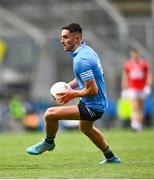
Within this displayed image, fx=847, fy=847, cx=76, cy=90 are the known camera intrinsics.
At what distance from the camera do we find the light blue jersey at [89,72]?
11.8 meters

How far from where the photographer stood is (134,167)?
11.9 metres

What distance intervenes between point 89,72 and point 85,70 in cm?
6

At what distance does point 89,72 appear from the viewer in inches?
464

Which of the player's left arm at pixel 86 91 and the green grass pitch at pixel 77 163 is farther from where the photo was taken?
the player's left arm at pixel 86 91

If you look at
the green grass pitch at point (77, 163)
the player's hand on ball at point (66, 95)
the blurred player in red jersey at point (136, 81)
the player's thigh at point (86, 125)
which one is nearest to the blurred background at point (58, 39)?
the blurred player in red jersey at point (136, 81)

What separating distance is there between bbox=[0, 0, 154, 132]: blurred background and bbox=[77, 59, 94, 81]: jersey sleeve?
759 inches

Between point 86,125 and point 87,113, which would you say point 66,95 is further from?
point 86,125

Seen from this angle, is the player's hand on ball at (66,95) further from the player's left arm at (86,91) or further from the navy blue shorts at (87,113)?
the navy blue shorts at (87,113)

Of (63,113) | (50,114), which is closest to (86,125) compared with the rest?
(63,113)

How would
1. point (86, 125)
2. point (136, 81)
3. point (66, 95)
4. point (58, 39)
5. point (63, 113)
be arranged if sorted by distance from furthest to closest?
point (58, 39) < point (136, 81) < point (86, 125) < point (63, 113) < point (66, 95)

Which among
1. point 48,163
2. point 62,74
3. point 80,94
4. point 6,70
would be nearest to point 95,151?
point 48,163

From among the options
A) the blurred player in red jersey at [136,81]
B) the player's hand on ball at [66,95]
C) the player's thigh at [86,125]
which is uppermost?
the player's hand on ball at [66,95]

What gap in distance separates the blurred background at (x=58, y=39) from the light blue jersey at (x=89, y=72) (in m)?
18.9

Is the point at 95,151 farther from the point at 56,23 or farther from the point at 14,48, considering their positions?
the point at 14,48
